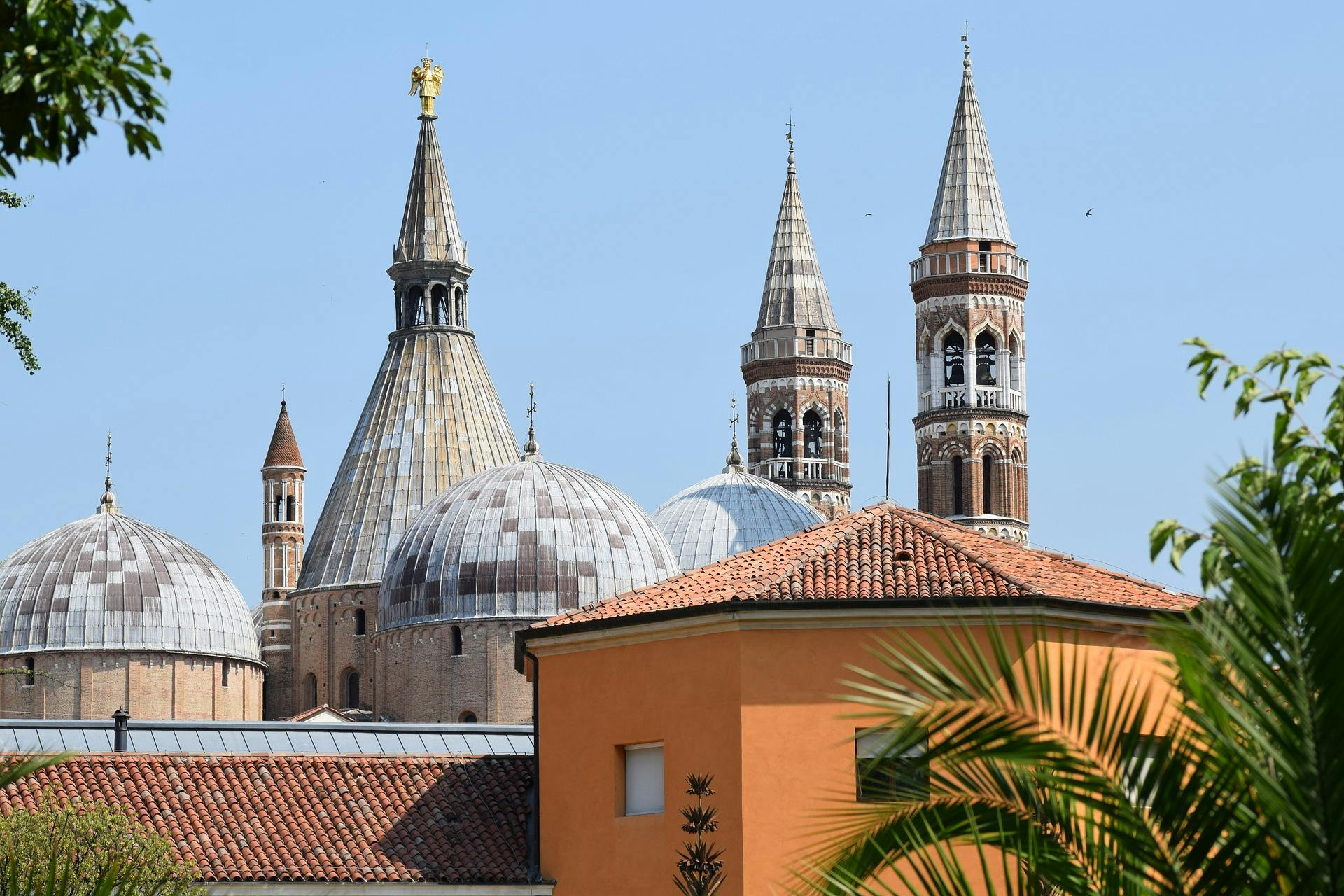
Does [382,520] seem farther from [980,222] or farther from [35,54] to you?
[35,54]

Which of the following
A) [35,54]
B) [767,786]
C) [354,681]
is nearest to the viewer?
[35,54]

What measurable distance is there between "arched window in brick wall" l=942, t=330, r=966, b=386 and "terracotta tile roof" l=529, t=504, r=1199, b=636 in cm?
4614

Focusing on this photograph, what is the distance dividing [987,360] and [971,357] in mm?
987

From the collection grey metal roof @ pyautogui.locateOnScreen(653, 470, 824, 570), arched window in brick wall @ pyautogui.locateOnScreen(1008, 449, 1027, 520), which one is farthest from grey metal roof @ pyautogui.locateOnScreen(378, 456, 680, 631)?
arched window in brick wall @ pyautogui.locateOnScreen(1008, 449, 1027, 520)

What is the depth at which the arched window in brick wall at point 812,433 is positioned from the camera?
7750cm

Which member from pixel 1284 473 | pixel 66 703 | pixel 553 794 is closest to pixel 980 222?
pixel 66 703

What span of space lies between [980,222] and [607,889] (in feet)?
164

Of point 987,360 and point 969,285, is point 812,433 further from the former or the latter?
point 969,285

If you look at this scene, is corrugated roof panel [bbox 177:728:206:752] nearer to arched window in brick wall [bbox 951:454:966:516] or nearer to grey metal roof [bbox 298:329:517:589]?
grey metal roof [bbox 298:329:517:589]

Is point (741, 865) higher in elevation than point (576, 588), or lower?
lower

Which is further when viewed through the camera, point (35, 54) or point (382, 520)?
point (382, 520)

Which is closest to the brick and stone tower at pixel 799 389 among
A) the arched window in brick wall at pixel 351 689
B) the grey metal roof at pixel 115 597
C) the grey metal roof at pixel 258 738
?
the arched window in brick wall at pixel 351 689

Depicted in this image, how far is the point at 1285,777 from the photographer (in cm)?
623

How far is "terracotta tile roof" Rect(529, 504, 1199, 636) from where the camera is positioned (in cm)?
2070
